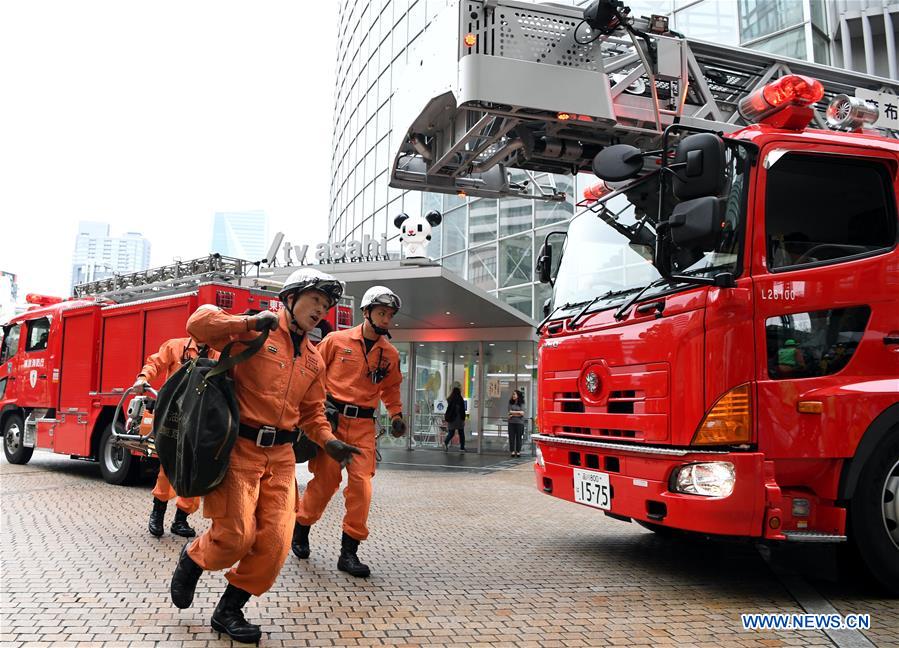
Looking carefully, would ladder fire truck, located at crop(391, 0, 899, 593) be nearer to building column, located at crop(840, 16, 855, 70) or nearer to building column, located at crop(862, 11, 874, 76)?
building column, located at crop(862, 11, 874, 76)

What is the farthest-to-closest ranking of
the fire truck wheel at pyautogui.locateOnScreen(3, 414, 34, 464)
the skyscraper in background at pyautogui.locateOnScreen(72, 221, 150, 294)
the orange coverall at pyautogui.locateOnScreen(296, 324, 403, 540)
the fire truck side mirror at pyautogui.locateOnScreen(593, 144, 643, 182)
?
1. the skyscraper in background at pyautogui.locateOnScreen(72, 221, 150, 294)
2. the fire truck wheel at pyautogui.locateOnScreen(3, 414, 34, 464)
3. the orange coverall at pyautogui.locateOnScreen(296, 324, 403, 540)
4. the fire truck side mirror at pyautogui.locateOnScreen(593, 144, 643, 182)

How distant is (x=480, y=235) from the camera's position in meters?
22.5

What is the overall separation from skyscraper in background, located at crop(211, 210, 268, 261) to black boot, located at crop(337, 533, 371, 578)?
10320 centimetres

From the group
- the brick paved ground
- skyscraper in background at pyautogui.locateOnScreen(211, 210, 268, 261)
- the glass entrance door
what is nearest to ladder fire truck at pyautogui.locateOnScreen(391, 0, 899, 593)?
the brick paved ground

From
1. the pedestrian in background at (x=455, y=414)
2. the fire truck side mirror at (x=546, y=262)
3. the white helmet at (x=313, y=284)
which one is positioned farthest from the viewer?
the pedestrian in background at (x=455, y=414)

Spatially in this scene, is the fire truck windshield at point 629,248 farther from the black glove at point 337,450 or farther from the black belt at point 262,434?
the black belt at point 262,434

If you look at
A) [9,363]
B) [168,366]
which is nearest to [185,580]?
[168,366]

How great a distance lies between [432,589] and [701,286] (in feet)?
8.80

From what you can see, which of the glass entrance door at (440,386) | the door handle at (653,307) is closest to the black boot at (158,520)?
the door handle at (653,307)

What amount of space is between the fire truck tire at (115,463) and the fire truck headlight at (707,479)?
26.0 feet

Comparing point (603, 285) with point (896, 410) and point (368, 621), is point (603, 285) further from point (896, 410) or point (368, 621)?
point (368, 621)

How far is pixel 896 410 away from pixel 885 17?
36.8ft

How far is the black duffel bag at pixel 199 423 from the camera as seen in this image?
3383 mm

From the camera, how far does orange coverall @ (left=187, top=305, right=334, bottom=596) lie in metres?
3.47
